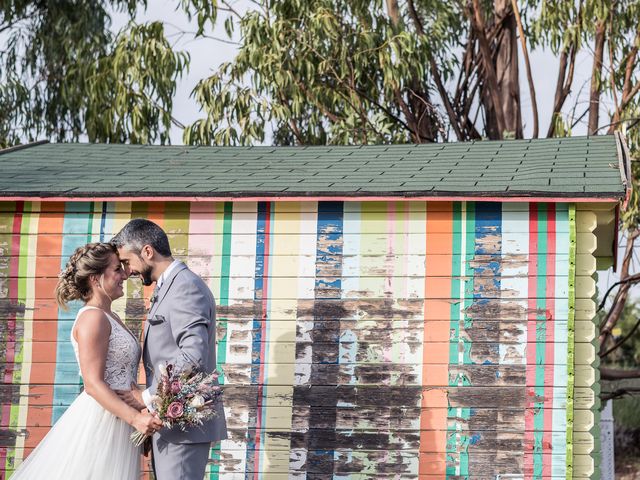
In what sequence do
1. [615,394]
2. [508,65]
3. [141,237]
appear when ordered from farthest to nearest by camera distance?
[508,65] → [615,394] → [141,237]

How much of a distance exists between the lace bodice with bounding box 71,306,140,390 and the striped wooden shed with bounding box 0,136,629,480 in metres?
2.24

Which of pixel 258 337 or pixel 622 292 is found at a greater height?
pixel 622 292

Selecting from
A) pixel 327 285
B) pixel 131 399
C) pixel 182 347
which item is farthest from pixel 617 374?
pixel 182 347

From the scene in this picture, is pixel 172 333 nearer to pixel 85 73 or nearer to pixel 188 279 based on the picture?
pixel 188 279

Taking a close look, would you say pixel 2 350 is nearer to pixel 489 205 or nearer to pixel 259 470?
pixel 259 470

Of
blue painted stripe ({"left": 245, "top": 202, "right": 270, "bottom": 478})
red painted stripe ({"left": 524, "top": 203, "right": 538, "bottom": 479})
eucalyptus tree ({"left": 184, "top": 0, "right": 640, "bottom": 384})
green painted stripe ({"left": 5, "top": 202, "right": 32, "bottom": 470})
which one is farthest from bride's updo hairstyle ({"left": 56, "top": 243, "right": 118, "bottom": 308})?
eucalyptus tree ({"left": 184, "top": 0, "right": 640, "bottom": 384})

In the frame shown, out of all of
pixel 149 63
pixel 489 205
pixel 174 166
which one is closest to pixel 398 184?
pixel 489 205

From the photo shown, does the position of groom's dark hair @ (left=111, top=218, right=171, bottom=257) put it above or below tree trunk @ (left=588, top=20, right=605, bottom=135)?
below

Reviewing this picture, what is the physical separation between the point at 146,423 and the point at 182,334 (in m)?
0.50

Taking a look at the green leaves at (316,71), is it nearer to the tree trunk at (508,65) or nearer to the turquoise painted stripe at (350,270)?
the tree trunk at (508,65)

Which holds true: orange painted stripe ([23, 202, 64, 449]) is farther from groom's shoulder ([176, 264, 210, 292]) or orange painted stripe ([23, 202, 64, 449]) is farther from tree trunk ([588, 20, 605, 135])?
tree trunk ([588, 20, 605, 135])

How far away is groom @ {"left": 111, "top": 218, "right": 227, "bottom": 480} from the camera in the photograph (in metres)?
5.55

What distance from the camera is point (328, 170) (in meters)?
8.86

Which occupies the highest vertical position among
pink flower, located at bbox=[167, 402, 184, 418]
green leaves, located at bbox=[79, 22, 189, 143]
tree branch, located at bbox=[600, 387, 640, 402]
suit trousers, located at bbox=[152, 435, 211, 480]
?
green leaves, located at bbox=[79, 22, 189, 143]
